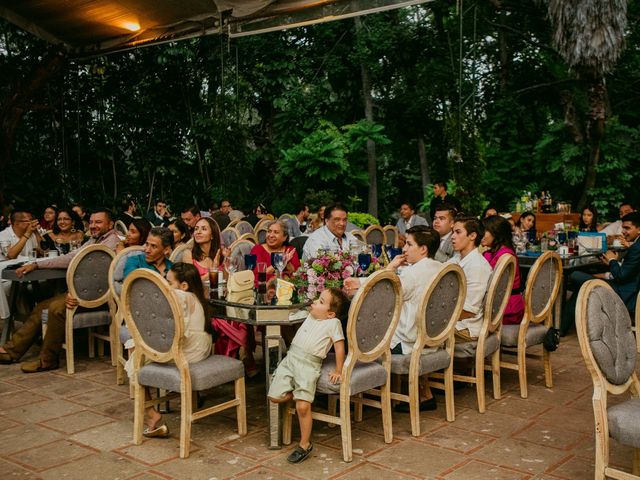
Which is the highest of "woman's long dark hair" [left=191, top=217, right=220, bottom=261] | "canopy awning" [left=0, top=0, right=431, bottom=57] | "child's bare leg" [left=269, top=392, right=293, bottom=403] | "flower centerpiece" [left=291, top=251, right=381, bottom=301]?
"canopy awning" [left=0, top=0, right=431, bottom=57]

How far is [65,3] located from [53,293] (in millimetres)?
3223

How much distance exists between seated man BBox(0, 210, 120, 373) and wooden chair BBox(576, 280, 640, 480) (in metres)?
3.98

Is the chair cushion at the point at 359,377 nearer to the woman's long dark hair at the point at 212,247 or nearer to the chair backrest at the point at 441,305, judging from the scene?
the chair backrest at the point at 441,305

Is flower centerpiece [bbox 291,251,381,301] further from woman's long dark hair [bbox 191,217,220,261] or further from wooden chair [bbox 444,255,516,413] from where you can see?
woman's long dark hair [bbox 191,217,220,261]

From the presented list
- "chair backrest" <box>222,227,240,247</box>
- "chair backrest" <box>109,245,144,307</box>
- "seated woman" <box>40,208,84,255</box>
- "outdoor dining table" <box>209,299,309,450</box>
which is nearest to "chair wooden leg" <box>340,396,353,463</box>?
"outdoor dining table" <box>209,299,309,450</box>

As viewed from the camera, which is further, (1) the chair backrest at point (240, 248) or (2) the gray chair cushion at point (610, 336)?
(1) the chair backrest at point (240, 248)

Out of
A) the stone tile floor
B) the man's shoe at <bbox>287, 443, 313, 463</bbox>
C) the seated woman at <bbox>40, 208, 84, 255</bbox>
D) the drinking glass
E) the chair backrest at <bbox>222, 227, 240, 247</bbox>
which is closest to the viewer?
the stone tile floor

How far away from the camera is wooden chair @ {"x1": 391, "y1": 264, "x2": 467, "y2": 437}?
160 inches

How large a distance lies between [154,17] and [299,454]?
18.8 ft

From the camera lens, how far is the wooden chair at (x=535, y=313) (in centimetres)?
476

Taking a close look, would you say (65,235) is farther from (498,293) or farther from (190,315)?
(498,293)

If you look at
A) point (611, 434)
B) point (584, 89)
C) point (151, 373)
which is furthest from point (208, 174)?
point (611, 434)

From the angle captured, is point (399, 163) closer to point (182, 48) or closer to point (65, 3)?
point (182, 48)

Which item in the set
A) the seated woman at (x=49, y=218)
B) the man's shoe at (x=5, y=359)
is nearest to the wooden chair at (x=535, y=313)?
the man's shoe at (x=5, y=359)
